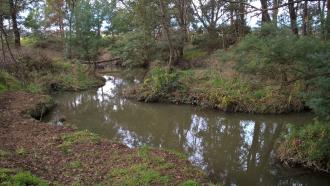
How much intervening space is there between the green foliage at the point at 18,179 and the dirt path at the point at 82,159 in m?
0.42

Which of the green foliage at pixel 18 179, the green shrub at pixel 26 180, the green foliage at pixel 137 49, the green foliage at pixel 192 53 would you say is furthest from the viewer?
the green foliage at pixel 192 53

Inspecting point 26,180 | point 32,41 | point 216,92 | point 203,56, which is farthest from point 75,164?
point 32,41

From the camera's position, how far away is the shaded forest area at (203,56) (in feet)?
34.8

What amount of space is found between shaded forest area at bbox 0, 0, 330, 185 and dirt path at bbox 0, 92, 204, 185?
341cm

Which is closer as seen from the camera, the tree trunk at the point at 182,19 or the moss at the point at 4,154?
the moss at the point at 4,154

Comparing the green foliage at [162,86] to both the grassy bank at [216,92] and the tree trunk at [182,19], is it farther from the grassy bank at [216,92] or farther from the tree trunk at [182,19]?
the tree trunk at [182,19]

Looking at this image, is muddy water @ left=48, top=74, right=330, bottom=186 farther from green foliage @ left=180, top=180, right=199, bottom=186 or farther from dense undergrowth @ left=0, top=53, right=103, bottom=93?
dense undergrowth @ left=0, top=53, right=103, bottom=93

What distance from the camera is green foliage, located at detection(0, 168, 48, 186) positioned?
679 cm

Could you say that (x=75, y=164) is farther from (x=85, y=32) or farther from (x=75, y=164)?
(x=85, y=32)

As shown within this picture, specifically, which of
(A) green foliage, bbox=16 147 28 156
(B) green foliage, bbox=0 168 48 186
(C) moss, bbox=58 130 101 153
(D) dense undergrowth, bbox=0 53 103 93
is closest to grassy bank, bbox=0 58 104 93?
(D) dense undergrowth, bbox=0 53 103 93

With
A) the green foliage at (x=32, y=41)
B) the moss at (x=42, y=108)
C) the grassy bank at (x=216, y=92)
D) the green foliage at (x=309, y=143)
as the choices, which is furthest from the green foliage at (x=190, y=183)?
the green foliage at (x=32, y=41)

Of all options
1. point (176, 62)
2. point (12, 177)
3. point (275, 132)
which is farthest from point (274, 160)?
point (176, 62)

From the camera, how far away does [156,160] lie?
30.1 ft

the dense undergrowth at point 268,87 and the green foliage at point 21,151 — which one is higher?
the dense undergrowth at point 268,87
